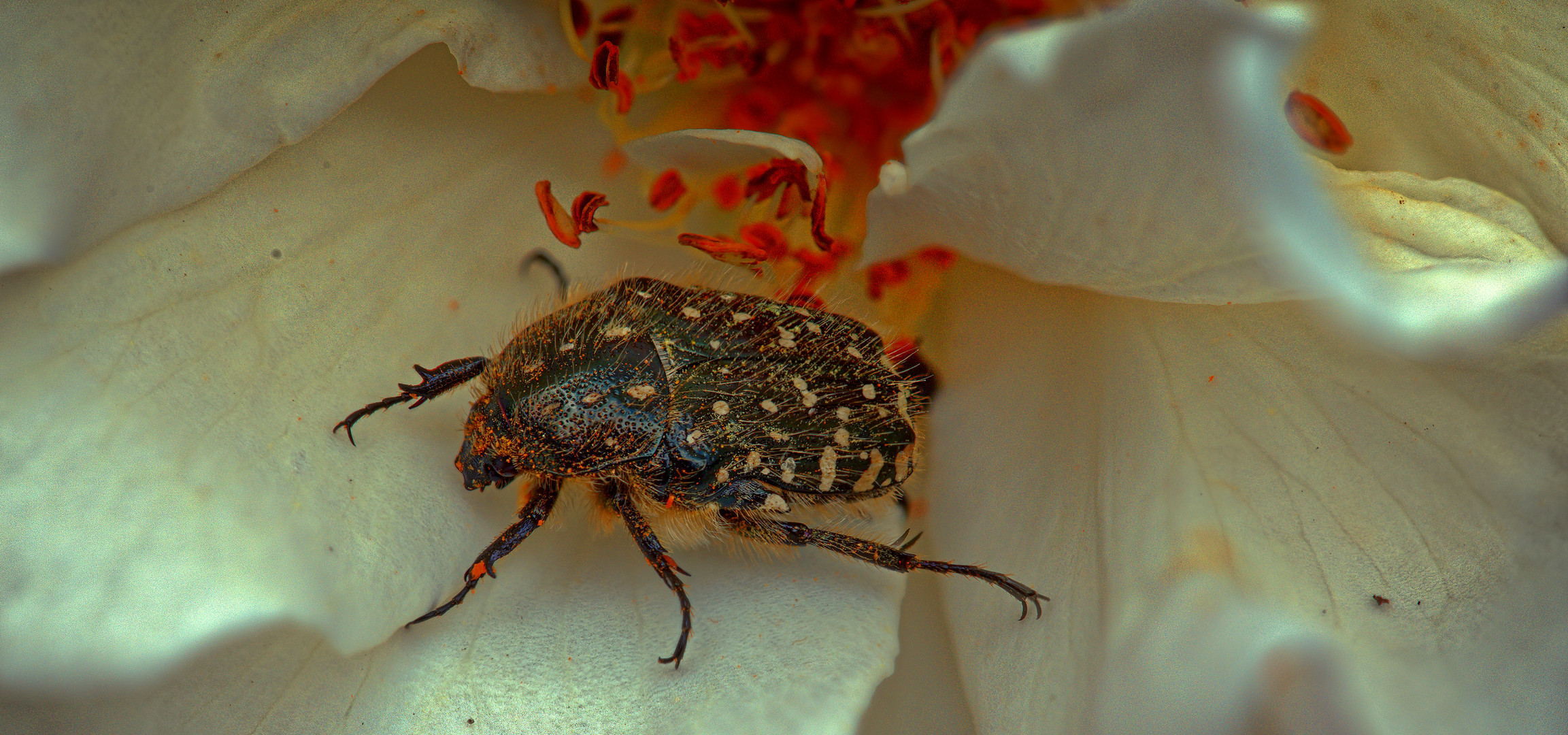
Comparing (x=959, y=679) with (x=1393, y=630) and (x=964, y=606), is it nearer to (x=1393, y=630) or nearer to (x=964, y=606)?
(x=964, y=606)

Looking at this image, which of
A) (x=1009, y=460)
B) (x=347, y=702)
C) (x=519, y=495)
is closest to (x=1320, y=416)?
(x=1009, y=460)

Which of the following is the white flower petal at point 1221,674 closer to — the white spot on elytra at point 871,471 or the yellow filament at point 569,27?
the white spot on elytra at point 871,471

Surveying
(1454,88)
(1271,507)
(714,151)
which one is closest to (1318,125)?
(1454,88)

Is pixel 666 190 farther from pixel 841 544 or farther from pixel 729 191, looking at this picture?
pixel 841 544

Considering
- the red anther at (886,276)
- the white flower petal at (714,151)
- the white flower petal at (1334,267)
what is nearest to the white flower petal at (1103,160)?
the white flower petal at (1334,267)

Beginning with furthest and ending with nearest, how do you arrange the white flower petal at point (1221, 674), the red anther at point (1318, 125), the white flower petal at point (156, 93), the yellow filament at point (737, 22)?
the yellow filament at point (737, 22) < the red anther at point (1318, 125) < the white flower petal at point (156, 93) < the white flower petal at point (1221, 674)

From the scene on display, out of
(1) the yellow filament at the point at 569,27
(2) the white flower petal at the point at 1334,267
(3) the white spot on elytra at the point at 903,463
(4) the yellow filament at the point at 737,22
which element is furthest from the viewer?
(4) the yellow filament at the point at 737,22

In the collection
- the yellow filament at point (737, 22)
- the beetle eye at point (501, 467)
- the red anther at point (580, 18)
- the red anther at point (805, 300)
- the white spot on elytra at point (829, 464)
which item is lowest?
the white spot on elytra at point (829, 464)
